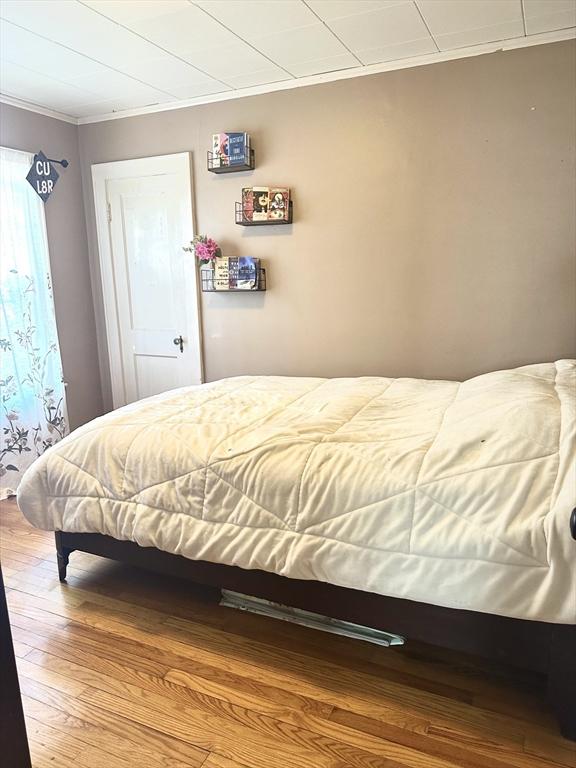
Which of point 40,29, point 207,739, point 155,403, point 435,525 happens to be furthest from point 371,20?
point 207,739

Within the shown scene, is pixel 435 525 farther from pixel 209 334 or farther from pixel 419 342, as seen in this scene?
pixel 209 334

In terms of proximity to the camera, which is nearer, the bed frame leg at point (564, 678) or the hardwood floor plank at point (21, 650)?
the bed frame leg at point (564, 678)

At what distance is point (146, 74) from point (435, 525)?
285cm

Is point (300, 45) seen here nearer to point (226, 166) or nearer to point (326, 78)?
point (326, 78)

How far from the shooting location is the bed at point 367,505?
1468mm

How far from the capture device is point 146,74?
297cm

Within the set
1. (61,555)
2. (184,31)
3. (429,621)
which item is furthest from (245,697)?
(184,31)

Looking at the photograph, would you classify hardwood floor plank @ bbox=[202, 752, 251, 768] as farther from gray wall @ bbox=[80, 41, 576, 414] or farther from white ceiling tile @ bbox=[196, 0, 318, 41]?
white ceiling tile @ bbox=[196, 0, 318, 41]

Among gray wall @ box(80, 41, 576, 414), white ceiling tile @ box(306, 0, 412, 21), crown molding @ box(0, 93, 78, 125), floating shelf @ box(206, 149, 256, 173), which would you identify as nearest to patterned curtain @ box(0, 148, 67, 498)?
crown molding @ box(0, 93, 78, 125)

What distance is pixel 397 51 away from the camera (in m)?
2.74

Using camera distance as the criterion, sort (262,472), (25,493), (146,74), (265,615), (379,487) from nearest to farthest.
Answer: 1. (379,487)
2. (262,472)
3. (265,615)
4. (25,493)
5. (146,74)

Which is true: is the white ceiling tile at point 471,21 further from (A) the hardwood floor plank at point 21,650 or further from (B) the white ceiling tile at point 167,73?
(A) the hardwood floor plank at point 21,650

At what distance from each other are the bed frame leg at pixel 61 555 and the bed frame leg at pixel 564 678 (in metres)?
1.89

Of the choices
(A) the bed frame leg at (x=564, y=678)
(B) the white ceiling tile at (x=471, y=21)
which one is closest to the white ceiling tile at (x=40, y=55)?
(B) the white ceiling tile at (x=471, y=21)
